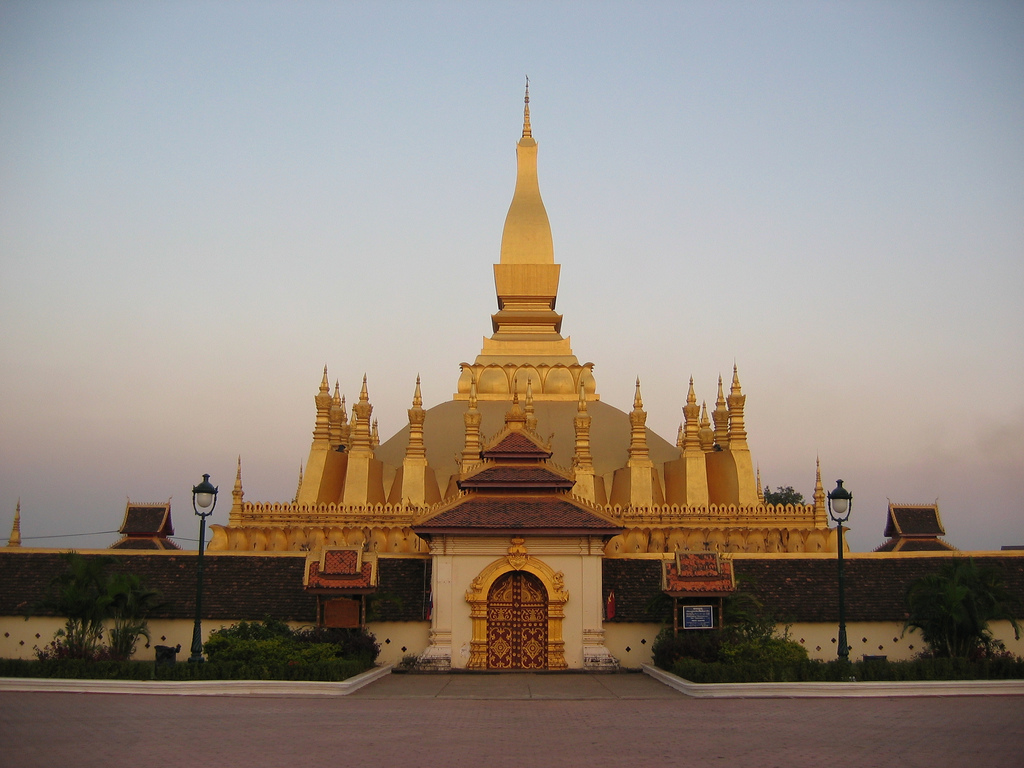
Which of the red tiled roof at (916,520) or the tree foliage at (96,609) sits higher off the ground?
the red tiled roof at (916,520)

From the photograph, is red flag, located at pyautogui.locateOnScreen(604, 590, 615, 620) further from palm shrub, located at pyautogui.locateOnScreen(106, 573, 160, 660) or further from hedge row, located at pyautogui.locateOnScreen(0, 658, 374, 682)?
palm shrub, located at pyautogui.locateOnScreen(106, 573, 160, 660)

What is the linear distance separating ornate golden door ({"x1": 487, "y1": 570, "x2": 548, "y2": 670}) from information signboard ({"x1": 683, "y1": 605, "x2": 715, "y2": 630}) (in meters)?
2.86

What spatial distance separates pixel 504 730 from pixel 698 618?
842 cm

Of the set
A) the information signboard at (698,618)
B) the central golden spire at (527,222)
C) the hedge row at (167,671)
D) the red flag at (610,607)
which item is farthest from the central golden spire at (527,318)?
the hedge row at (167,671)

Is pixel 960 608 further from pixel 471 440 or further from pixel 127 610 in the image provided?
pixel 127 610

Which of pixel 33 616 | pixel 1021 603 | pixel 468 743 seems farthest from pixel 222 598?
pixel 1021 603

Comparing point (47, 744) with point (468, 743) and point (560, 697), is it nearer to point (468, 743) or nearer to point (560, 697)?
point (468, 743)

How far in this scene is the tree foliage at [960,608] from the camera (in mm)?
21328

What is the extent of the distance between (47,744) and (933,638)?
16496mm

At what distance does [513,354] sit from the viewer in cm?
3884

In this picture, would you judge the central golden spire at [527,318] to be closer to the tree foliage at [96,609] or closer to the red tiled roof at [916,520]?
the red tiled roof at [916,520]

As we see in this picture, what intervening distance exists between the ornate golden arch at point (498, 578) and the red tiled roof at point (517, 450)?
2086 millimetres

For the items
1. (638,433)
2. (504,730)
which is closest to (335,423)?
(638,433)

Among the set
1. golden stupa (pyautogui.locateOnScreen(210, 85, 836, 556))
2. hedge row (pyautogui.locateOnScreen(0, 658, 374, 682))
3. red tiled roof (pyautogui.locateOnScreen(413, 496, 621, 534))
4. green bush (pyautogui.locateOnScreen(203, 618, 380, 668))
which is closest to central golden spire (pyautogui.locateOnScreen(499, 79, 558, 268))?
golden stupa (pyautogui.locateOnScreen(210, 85, 836, 556))
